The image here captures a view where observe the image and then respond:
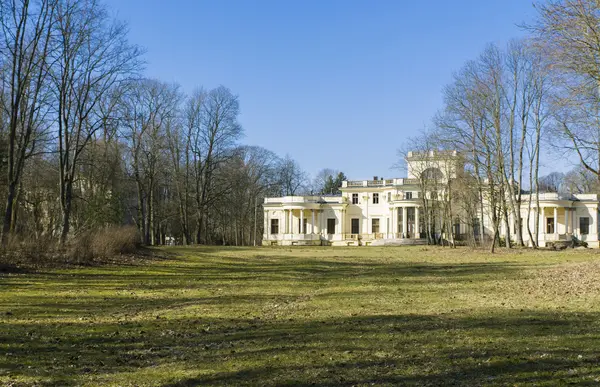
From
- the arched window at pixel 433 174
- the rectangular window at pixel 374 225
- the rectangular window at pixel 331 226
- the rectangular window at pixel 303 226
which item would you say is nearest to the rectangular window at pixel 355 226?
the rectangular window at pixel 374 225

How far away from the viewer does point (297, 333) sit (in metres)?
7.45

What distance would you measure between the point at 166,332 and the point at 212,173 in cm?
4568

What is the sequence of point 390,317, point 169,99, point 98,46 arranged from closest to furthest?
1. point 390,317
2. point 98,46
3. point 169,99

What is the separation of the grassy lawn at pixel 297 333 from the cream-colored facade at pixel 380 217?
131 feet

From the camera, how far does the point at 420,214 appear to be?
5669cm

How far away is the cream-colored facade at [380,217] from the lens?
5491 centimetres

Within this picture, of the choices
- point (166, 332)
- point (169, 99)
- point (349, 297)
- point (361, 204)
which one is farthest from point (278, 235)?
point (166, 332)

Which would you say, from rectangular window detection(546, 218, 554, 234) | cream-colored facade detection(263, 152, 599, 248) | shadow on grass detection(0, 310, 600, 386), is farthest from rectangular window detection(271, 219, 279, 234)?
shadow on grass detection(0, 310, 600, 386)

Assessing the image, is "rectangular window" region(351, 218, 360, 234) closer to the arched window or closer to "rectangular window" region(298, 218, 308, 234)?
"rectangular window" region(298, 218, 308, 234)

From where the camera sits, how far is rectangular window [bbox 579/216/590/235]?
55.4 m

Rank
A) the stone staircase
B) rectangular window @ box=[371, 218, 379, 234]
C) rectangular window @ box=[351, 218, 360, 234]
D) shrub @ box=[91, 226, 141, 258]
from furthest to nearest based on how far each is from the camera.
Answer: rectangular window @ box=[351, 218, 360, 234] → rectangular window @ box=[371, 218, 379, 234] → the stone staircase → shrub @ box=[91, 226, 141, 258]

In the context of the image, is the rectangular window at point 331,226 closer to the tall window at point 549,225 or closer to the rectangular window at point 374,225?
the rectangular window at point 374,225

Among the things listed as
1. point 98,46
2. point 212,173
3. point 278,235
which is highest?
point 98,46

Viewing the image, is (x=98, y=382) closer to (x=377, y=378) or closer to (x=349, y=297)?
(x=377, y=378)
